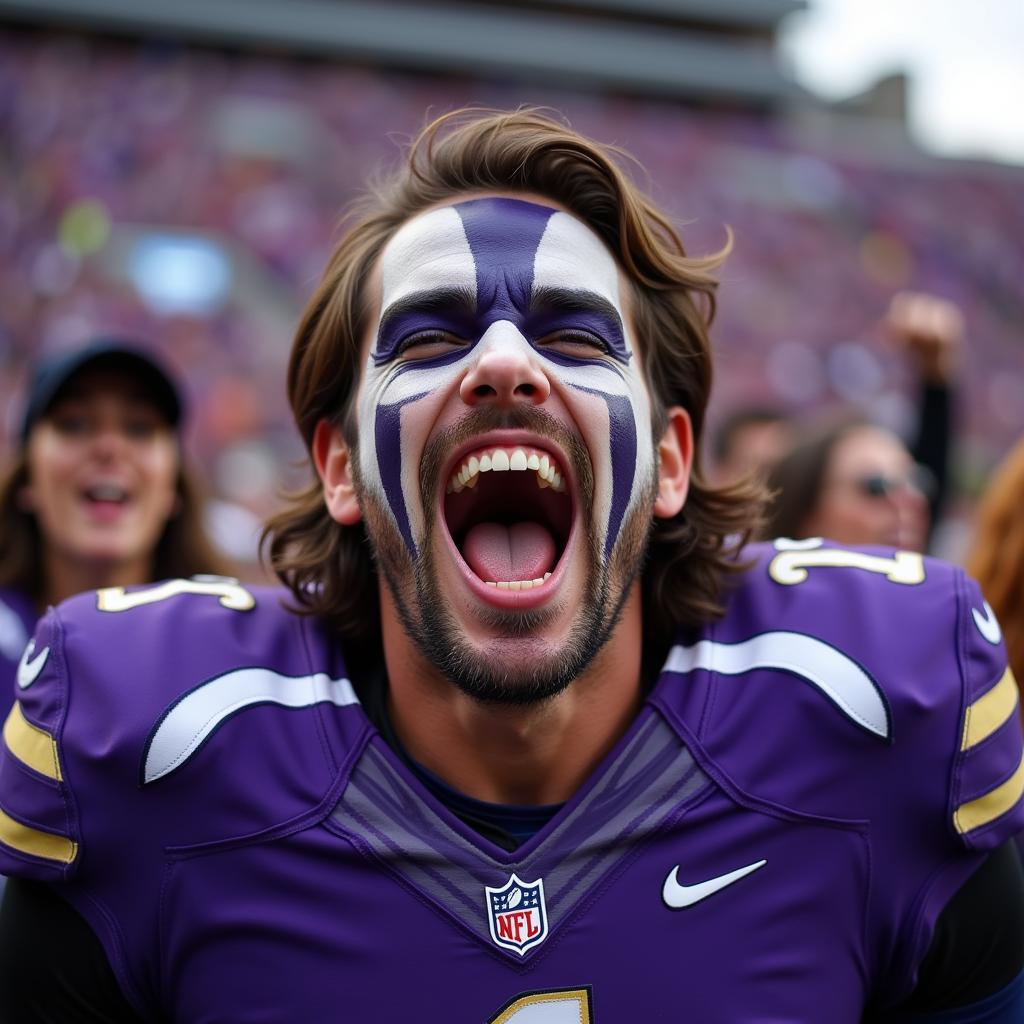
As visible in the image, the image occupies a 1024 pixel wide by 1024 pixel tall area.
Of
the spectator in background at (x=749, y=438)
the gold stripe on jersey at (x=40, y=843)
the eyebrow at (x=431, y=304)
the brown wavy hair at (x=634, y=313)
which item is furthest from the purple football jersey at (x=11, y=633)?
the spectator in background at (x=749, y=438)

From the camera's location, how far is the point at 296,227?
17000mm

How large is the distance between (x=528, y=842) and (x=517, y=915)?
102mm

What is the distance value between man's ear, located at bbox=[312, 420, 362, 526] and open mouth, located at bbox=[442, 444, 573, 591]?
0.17 meters

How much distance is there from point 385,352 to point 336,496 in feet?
0.96

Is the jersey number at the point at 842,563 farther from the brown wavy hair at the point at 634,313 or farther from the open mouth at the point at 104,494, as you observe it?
the open mouth at the point at 104,494

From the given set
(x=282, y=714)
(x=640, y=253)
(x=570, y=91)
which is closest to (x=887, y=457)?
(x=640, y=253)

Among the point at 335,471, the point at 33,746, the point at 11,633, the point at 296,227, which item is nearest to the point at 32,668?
the point at 33,746

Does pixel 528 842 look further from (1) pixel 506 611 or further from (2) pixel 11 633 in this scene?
(2) pixel 11 633

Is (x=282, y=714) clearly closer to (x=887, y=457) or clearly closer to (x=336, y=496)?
(x=336, y=496)

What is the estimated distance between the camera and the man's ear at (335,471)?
201 centimetres

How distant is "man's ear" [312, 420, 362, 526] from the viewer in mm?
2006

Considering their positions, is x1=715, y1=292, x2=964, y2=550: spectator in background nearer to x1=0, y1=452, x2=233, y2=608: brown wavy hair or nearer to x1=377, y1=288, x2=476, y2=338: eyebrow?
x1=0, y1=452, x2=233, y2=608: brown wavy hair

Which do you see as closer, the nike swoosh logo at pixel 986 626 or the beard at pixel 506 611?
the beard at pixel 506 611

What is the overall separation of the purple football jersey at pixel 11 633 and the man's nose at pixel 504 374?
1508 mm
